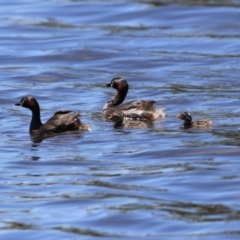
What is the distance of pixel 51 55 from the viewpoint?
24609 millimetres

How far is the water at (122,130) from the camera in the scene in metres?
11.7

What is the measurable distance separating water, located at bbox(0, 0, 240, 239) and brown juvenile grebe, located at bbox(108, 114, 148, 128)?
0.52ft

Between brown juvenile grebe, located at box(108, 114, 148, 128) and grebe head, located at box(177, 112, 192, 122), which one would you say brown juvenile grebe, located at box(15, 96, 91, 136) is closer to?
brown juvenile grebe, located at box(108, 114, 148, 128)

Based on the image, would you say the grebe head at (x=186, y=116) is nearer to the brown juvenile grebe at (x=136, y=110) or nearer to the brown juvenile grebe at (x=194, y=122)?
the brown juvenile grebe at (x=194, y=122)

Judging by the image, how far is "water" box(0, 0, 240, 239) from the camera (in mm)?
11742

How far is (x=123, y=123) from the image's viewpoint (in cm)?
1709

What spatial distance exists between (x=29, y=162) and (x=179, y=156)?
1920mm

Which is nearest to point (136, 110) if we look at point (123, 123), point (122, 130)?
point (123, 123)

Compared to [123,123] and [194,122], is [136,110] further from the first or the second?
[194,122]

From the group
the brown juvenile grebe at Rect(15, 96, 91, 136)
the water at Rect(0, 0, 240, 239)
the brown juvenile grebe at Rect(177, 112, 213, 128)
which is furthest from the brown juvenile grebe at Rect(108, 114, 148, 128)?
the brown juvenile grebe at Rect(177, 112, 213, 128)

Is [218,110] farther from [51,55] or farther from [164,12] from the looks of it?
[164,12]

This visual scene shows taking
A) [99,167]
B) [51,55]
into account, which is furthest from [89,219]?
[51,55]

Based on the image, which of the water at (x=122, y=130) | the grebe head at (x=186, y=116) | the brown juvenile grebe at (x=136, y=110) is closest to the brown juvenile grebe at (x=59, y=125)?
the water at (x=122, y=130)

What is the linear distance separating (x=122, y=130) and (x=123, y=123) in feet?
1.47
